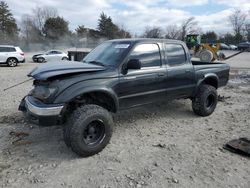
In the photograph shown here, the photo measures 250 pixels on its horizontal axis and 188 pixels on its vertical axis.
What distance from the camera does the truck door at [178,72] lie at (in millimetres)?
5727

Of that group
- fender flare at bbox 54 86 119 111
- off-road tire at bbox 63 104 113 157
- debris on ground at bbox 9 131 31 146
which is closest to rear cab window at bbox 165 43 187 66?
fender flare at bbox 54 86 119 111

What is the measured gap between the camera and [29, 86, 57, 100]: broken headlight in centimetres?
412

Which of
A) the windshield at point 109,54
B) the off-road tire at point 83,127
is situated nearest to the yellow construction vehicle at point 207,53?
the windshield at point 109,54

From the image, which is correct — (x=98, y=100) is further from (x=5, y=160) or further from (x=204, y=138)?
(x=204, y=138)

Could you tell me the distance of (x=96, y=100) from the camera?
4.81 metres

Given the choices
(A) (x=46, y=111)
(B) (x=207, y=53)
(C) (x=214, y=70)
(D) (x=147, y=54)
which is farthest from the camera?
(B) (x=207, y=53)

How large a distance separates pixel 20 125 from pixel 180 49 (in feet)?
12.5

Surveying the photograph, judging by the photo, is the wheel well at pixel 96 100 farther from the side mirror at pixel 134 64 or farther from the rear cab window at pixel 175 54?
the rear cab window at pixel 175 54

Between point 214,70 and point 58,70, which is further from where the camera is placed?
point 214,70

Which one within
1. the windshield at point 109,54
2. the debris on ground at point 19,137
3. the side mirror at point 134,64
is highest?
the windshield at point 109,54

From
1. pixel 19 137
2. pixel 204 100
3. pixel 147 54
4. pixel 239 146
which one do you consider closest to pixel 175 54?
pixel 147 54

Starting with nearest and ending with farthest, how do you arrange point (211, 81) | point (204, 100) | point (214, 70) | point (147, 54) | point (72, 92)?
point (72, 92) < point (147, 54) < point (204, 100) < point (214, 70) < point (211, 81)

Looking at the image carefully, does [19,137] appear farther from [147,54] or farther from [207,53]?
[207,53]

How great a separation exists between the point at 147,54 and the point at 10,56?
1887cm
